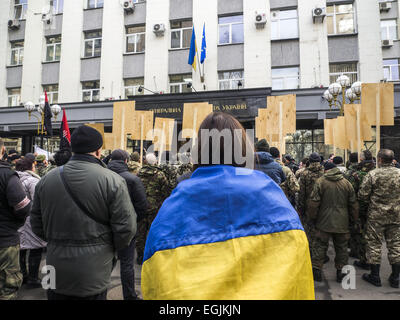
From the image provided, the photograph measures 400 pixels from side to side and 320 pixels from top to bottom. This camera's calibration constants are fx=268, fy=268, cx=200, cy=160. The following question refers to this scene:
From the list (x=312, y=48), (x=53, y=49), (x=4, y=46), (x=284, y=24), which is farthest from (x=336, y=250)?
(x=4, y=46)

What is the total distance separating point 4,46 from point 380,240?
21687 millimetres

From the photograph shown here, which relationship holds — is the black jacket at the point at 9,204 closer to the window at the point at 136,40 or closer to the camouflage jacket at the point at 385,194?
the camouflage jacket at the point at 385,194

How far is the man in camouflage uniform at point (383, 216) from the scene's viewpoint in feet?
13.5

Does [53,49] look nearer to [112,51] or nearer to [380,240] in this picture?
[112,51]

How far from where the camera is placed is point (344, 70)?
1278 cm

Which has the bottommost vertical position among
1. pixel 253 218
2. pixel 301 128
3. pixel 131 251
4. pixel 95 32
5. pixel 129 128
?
pixel 131 251

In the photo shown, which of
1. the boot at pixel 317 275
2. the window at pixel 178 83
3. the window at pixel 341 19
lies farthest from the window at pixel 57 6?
the boot at pixel 317 275

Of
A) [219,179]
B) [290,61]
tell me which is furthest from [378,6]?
[219,179]

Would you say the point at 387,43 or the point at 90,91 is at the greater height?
the point at 387,43

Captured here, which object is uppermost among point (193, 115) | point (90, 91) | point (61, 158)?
point (90, 91)

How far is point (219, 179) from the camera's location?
1.12 metres

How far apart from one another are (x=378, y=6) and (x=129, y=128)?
13223mm

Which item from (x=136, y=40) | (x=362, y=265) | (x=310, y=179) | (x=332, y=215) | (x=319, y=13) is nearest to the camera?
(x=332, y=215)
